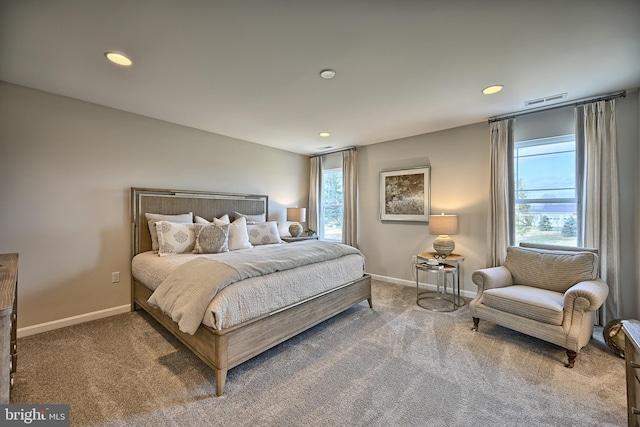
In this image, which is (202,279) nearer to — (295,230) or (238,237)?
(238,237)

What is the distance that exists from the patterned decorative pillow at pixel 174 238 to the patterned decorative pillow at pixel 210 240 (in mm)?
105

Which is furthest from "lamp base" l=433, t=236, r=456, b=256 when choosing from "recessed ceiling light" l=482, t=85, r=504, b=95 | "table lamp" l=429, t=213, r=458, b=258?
"recessed ceiling light" l=482, t=85, r=504, b=95

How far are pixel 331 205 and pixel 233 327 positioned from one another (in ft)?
12.3

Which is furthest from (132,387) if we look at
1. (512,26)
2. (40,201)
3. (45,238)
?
(512,26)

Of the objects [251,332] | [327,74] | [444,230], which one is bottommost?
[251,332]

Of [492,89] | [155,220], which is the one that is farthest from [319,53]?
[155,220]

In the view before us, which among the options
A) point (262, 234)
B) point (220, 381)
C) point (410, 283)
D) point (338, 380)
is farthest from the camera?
point (410, 283)

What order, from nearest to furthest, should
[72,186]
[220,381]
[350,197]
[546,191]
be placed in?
[220,381] < [72,186] < [546,191] < [350,197]

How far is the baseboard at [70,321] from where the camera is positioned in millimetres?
2535

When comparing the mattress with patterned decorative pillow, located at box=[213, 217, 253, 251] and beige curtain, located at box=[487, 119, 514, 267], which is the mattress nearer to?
patterned decorative pillow, located at box=[213, 217, 253, 251]

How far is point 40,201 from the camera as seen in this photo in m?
2.58

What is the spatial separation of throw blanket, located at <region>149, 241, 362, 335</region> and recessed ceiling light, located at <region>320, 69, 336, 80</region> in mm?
1704

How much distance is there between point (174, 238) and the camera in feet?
9.95

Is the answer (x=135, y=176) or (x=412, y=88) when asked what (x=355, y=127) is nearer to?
(x=412, y=88)
